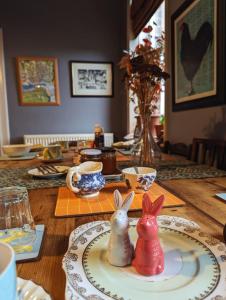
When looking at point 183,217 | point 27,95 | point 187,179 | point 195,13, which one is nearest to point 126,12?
point 27,95

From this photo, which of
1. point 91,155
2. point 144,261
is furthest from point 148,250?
point 91,155

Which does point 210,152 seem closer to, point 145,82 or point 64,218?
point 145,82

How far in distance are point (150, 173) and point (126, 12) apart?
3.12m

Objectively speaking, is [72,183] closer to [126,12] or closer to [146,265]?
[146,265]

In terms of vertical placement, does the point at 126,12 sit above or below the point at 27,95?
above

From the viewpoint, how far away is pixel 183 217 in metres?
0.55

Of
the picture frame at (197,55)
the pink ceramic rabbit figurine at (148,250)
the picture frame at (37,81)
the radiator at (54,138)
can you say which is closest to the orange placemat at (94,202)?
the pink ceramic rabbit figurine at (148,250)

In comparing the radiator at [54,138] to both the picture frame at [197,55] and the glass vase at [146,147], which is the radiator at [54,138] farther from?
the glass vase at [146,147]

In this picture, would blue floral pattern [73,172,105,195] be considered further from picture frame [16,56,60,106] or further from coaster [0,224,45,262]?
picture frame [16,56,60,106]

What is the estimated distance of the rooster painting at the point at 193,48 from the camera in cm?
138

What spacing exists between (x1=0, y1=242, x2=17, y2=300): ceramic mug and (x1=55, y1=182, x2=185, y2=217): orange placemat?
Answer: 1.08 ft

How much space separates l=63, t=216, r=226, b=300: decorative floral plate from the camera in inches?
11.7

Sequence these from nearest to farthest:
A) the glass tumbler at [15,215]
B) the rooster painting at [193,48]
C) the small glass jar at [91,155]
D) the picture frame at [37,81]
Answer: the glass tumbler at [15,215]
the small glass jar at [91,155]
the rooster painting at [193,48]
the picture frame at [37,81]

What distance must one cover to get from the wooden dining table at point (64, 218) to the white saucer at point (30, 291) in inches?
0.5
